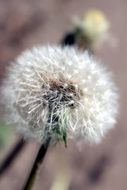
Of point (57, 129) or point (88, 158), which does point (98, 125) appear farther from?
point (88, 158)

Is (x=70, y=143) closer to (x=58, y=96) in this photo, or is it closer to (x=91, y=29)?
(x=91, y=29)

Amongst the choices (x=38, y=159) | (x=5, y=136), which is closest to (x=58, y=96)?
(x=38, y=159)

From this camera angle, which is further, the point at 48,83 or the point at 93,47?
the point at 93,47

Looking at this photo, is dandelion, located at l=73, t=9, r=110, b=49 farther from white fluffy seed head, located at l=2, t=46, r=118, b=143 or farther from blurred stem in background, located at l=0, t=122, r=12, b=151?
white fluffy seed head, located at l=2, t=46, r=118, b=143

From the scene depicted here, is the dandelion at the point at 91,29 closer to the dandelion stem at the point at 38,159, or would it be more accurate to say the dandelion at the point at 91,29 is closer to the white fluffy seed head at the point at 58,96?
the white fluffy seed head at the point at 58,96

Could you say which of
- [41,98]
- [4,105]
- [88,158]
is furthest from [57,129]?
[88,158]

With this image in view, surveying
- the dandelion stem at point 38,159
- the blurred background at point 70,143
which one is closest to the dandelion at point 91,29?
the blurred background at point 70,143

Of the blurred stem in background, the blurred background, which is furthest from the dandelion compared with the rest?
the blurred stem in background
